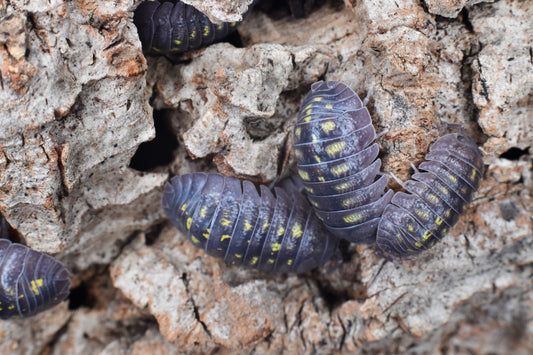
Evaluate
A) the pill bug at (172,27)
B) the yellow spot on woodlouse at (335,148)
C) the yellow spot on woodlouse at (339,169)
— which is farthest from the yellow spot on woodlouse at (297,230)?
the pill bug at (172,27)

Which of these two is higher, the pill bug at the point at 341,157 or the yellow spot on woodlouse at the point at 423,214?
the pill bug at the point at 341,157

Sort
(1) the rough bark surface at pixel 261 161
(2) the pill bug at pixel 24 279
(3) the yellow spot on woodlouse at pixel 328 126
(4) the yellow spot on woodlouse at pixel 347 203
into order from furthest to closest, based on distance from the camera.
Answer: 1. (2) the pill bug at pixel 24 279
2. (4) the yellow spot on woodlouse at pixel 347 203
3. (3) the yellow spot on woodlouse at pixel 328 126
4. (1) the rough bark surface at pixel 261 161

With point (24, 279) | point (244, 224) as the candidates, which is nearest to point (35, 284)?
point (24, 279)

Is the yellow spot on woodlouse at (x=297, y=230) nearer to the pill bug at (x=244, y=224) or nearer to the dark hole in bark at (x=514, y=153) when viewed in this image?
the pill bug at (x=244, y=224)

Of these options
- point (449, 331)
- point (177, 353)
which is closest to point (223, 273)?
point (177, 353)

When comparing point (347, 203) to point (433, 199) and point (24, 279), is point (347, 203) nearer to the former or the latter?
point (433, 199)

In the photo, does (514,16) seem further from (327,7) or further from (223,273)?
(223,273)

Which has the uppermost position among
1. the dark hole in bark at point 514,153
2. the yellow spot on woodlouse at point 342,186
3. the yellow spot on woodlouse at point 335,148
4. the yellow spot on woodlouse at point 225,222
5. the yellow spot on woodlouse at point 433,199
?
the yellow spot on woodlouse at point 335,148

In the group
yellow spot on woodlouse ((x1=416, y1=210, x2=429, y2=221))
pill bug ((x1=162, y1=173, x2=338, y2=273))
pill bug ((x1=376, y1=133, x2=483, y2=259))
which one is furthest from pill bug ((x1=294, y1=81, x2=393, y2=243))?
pill bug ((x1=162, y1=173, x2=338, y2=273))
